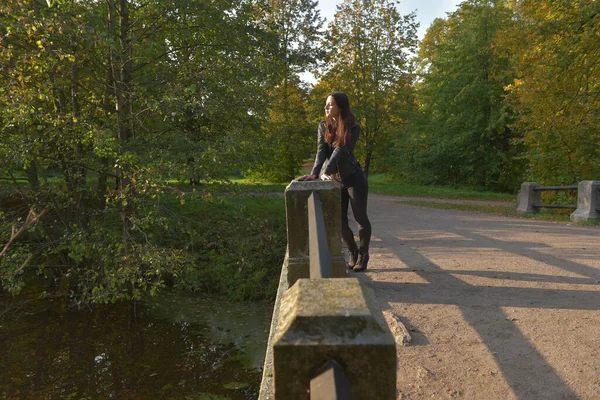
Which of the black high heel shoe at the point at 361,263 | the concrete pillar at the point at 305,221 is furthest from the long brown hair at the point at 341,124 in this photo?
the black high heel shoe at the point at 361,263

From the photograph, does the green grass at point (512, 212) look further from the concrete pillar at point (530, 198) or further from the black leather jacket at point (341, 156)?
the black leather jacket at point (341, 156)

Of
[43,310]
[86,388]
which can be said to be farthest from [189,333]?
[43,310]

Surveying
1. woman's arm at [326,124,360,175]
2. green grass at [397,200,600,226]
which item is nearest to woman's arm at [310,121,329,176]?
woman's arm at [326,124,360,175]

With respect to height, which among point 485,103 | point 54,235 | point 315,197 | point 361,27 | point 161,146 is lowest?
point 54,235

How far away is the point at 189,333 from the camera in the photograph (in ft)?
25.0

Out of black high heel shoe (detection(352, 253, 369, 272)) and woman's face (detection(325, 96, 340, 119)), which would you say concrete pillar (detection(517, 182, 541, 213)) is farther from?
woman's face (detection(325, 96, 340, 119))

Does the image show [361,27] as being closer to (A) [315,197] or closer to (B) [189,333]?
(B) [189,333]

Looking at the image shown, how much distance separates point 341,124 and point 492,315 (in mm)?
2262

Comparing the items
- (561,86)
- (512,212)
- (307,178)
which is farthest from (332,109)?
(561,86)

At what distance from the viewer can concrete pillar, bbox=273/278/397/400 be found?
1.09m

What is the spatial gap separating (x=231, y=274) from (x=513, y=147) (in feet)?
64.0

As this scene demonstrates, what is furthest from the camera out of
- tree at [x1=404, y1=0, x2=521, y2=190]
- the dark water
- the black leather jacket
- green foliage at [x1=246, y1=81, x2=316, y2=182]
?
tree at [x1=404, y1=0, x2=521, y2=190]

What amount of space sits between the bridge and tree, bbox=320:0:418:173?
59.5 feet

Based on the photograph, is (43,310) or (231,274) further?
(231,274)
